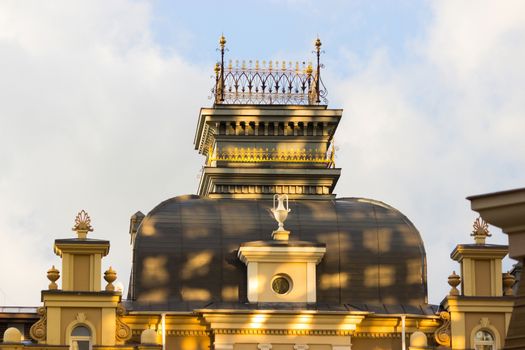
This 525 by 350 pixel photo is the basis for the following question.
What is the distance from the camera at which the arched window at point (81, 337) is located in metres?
75.1

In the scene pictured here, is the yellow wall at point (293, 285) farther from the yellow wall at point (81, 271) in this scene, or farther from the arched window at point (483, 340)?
the arched window at point (483, 340)

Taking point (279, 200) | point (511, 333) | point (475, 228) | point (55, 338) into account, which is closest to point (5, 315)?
point (55, 338)

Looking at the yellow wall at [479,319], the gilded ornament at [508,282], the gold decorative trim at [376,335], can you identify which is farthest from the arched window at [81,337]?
the gilded ornament at [508,282]

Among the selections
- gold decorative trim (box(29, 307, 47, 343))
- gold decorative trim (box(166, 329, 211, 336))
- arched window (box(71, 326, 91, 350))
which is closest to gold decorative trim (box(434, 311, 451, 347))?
gold decorative trim (box(166, 329, 211, 336))

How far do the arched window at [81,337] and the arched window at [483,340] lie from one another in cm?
1556

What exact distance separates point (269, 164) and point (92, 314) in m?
13.7

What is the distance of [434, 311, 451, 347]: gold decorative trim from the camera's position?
253 feet

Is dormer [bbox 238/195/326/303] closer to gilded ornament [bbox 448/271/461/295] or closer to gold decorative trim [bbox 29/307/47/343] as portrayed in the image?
gilded ornament [bbox 448/271/461/295]

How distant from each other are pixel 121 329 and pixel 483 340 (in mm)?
14591

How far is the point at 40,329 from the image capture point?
74.8 meters

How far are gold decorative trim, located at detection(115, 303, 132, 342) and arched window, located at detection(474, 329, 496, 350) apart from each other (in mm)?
13983

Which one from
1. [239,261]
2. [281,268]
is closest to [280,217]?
[281,268]

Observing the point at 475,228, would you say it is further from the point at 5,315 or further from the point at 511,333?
the point at 511,333

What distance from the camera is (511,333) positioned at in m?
26.1
